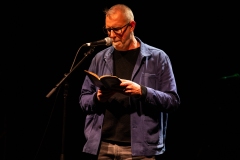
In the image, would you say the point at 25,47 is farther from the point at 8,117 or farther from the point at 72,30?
the point at 8,117

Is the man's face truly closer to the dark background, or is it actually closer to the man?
the man

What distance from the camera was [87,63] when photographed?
392 cm

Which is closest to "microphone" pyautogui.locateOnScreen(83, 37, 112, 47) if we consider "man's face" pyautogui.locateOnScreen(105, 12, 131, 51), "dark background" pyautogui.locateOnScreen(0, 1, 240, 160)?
"man's face" pyautogui.locateOnScreen(105, 12, 131, 51)

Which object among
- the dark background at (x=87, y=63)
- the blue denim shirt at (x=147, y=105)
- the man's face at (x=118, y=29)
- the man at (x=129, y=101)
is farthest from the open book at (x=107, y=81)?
the dark background at (x=87, y=63)

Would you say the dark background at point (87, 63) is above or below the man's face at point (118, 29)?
below

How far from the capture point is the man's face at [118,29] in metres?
2.48

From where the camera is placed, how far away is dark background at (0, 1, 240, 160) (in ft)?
12.0

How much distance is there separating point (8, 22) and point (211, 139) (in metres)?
2.69

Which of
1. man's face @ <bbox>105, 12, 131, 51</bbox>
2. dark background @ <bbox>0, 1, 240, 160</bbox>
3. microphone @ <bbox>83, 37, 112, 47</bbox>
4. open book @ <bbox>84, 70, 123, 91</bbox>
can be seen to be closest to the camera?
open book @ <bbox>84, 70, 123, 91</bbox>

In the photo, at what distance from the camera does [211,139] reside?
363 cm

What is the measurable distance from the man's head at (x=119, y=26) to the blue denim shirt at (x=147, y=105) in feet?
0.42

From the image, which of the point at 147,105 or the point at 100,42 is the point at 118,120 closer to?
the point at 147,105

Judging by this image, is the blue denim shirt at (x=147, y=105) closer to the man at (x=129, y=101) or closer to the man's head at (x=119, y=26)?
the man at (x=129, y=101)

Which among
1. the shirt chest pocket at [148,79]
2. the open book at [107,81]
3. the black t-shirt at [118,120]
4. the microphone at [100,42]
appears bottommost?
the black t-shirt at [118,120]
